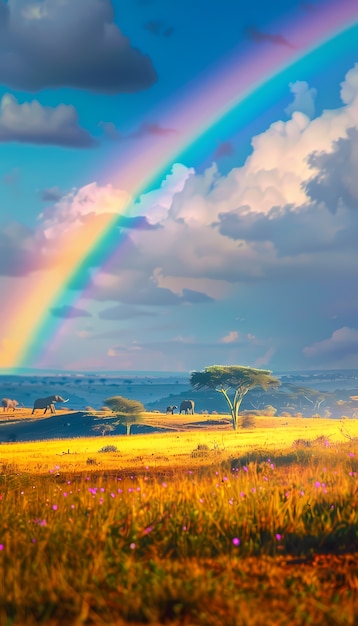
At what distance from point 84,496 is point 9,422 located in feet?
327

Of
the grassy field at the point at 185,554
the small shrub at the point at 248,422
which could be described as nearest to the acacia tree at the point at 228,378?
the small shrub at the point at 248,422

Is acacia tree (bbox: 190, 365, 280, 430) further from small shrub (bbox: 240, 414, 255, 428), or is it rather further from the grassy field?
the grassy field

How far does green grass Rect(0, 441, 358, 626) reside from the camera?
631 centimetres

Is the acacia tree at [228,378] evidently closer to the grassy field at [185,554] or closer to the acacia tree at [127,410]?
the acacia tree at [127,410]

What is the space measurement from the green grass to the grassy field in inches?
0.7

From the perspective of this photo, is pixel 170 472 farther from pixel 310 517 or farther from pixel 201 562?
pixel 201 562

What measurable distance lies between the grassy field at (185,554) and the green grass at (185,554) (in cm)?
2

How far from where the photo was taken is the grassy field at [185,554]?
248 inches

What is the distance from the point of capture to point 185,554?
27.1 ft

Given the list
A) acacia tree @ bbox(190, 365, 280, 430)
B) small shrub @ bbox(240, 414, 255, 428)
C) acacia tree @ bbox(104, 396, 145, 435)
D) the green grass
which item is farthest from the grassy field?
acacia tree @ bbox(104, 396, 145, 435)

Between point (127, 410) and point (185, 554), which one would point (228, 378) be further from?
point (185, 554)

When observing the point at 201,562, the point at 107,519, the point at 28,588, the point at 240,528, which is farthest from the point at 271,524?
the point at 28,588

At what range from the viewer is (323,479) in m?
12.7

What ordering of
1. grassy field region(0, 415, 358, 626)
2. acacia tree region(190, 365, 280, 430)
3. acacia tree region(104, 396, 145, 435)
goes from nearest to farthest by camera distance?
grassy field region(0, 415, 358, 626) → acacia tree region(190, 365, 280, 430) → acacia tree region(104, 396, 145, 435)
